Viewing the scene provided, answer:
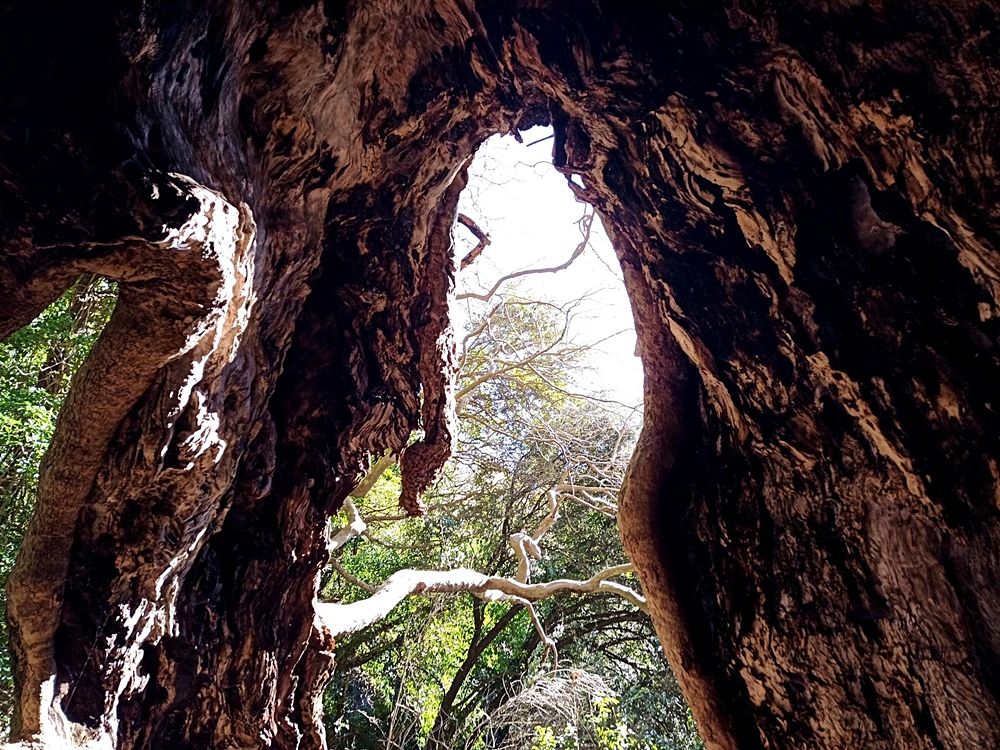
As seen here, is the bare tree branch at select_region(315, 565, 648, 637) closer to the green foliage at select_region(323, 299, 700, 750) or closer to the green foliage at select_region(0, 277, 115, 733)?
the green foliage at select_region(323, 299, 700, 750)

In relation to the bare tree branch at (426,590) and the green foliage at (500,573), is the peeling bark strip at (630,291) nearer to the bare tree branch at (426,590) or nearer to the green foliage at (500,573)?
the bare tree branch at (426,590)

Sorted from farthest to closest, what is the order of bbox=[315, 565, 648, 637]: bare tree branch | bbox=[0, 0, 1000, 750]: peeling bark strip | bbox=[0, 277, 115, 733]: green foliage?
bbox=[0, 277, 115, 733]: green foliage → bbox=[315, 565, 648, 637]: bare tree branch → bbox=[0, 0, 1000, 750]: peeling bark strip

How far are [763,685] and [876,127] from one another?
1040 millimetres

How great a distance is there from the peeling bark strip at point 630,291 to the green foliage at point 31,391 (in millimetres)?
1565

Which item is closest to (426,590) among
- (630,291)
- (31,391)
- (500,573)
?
(31,391)

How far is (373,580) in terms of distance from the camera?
8.07m

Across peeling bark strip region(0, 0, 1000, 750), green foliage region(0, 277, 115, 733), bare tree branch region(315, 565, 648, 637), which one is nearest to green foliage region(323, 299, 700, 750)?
bare tree branch region(315, 565, 648, 637)

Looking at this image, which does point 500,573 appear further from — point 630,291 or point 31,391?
point 630,291

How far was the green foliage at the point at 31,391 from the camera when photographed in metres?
2.89

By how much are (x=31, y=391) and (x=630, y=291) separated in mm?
2838

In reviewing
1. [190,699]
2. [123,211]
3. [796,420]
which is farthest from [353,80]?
[190,699]

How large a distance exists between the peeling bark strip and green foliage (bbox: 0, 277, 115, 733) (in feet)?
5.13

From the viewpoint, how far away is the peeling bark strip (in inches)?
41.4

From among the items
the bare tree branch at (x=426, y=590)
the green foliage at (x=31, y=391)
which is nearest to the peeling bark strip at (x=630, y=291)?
the bare tree branch at (x=426, y=590)
